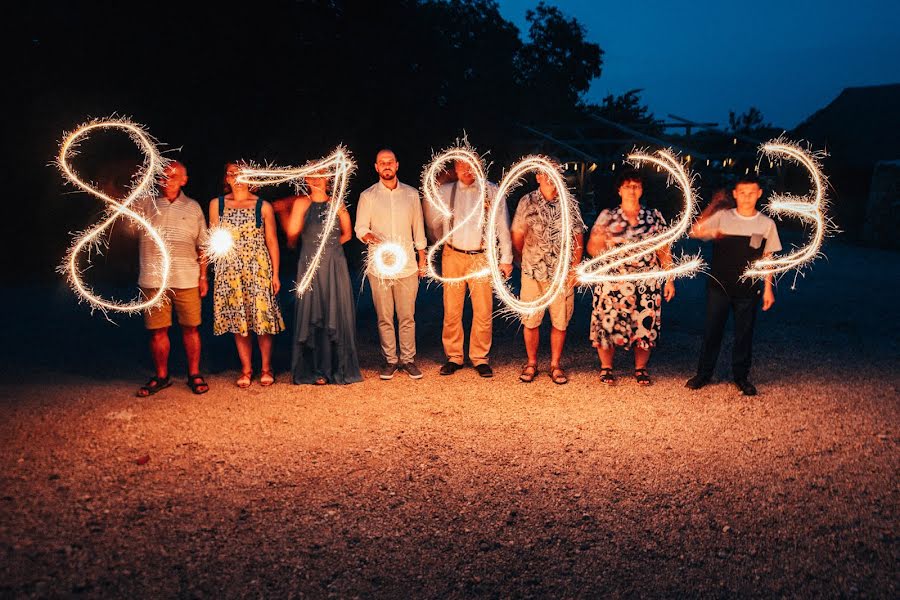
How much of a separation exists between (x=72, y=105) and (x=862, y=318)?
13941 mm

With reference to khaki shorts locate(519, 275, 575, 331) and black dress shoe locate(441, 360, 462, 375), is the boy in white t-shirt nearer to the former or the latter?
khaki shorts locate(519, 275, 575, 331)

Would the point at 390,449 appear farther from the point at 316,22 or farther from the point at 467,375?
the point at 316,22

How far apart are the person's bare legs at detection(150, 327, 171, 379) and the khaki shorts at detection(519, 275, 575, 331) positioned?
3.39m

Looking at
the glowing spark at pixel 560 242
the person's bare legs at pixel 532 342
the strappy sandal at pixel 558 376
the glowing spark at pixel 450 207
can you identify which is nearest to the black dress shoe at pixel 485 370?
the person's bare legs at pixel 532 342

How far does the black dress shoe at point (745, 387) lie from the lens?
5.46 meters

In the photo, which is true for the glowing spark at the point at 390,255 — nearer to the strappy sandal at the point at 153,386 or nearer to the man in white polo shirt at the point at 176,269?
the man in white polo shirt at the point at 176,269

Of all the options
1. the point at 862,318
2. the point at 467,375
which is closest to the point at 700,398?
the point at 467,375

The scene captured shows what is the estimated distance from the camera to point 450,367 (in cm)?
615

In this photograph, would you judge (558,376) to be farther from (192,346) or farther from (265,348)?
(192,346)

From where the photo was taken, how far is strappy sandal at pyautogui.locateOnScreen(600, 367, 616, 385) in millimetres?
5762

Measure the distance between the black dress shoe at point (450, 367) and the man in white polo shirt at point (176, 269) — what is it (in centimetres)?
232

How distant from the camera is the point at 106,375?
6.12m

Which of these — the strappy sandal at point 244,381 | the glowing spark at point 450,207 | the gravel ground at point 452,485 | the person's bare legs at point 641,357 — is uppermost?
the glowing spark at point 450,207

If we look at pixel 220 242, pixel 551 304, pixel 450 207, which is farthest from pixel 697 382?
pixel 220 242
